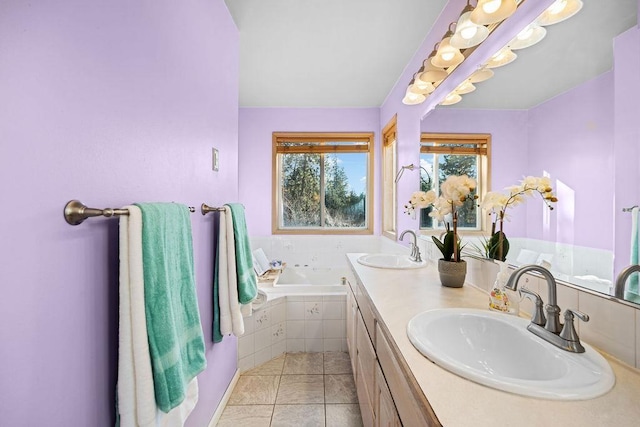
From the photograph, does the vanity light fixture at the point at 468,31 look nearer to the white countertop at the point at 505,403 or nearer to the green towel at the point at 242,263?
the white countertop at the point at 505,403

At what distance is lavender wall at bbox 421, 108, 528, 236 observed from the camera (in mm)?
1165

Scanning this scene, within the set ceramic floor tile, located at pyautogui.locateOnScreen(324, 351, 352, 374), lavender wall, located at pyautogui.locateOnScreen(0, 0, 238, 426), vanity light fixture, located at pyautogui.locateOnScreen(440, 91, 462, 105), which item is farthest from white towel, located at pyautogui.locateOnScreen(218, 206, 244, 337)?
vanity light fixture, located at pyautogui.locateOnScreen(440, 91, 462, 105)

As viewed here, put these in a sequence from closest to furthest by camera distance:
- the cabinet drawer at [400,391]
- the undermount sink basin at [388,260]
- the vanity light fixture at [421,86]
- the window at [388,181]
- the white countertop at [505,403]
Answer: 1. the white countertop at [505,403]
2. the cabinet drawer at [400,391]
3. the vanity light fixture at [421,86]
4. the undermount sink basin at [388,260]
5. the window at [388,181]

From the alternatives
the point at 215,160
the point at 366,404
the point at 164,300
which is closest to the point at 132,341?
the point at 164,300

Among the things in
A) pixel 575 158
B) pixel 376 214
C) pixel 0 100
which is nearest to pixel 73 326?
pixel 0 100

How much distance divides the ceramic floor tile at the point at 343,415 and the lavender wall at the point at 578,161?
1.46m

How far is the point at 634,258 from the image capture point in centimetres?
73

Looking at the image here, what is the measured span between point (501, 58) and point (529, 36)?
0.57 feet

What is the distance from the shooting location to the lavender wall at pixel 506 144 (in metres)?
1.17

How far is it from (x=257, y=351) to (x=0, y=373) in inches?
76.2

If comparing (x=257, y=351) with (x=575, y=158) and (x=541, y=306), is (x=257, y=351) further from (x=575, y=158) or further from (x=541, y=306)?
(x=575, y=158)

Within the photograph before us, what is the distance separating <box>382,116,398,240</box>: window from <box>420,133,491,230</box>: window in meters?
0.98

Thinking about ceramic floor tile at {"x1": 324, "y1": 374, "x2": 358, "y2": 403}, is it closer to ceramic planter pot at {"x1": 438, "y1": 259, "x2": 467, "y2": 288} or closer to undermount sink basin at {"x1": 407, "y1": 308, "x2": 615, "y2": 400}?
ceramic planter pot at {"x1": 438, "y1": 259, "x2": 467, "y2": 288}

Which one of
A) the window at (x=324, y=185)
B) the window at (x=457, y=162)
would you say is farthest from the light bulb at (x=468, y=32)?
the window at (x=324, y=185)
